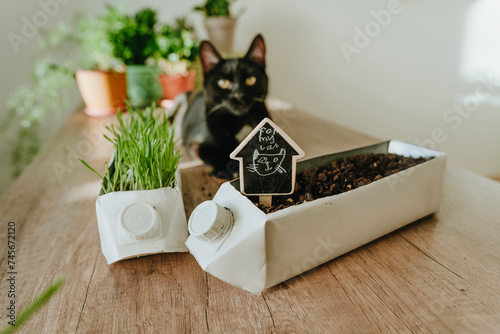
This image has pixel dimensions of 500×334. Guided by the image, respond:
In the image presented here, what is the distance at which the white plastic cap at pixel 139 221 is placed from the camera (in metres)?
0.54

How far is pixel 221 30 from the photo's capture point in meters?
1.56

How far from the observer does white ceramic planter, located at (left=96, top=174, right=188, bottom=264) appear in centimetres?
54

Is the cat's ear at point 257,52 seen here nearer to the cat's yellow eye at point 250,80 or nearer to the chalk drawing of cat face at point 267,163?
the cat's yellow eye at point 250,80

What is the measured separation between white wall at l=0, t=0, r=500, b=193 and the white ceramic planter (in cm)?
165

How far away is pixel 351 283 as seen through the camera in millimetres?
521

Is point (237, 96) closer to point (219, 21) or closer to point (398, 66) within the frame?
point (219, 21)

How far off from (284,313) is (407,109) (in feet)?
6.54

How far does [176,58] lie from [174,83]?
114 mm

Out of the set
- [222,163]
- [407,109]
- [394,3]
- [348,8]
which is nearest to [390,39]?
[394,3]

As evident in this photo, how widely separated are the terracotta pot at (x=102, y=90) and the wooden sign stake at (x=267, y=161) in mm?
1094

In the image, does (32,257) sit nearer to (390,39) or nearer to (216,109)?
(216,109)

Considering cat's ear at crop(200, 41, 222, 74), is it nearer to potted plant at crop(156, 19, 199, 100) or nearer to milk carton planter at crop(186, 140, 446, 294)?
milk carton planter at crop(186, 140, 446, 294)

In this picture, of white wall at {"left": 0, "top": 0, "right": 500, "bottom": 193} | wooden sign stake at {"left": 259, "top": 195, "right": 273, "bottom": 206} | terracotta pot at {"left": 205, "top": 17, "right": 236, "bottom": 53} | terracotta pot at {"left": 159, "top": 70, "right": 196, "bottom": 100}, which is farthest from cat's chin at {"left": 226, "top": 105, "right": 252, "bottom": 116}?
white wall at {"left": 0, "top": 0, "right": 500, "bottom": 193}

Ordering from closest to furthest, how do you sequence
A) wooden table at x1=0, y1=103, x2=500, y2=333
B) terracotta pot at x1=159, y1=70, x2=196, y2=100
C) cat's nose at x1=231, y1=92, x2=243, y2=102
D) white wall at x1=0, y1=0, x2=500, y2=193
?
wooden table at x1=0, y1=103, x2=500, y2=333
cat's nose at x1=231, y1=92, x2=243, y2=102
terracotta pot at x1=159, y1=70, x2=196, y2=100
white wall at x1=0, y1=0, x2=500, y2=193
